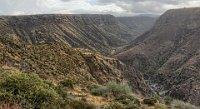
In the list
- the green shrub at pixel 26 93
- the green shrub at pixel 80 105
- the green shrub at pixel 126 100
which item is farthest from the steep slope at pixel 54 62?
the green shrub at pixel 26 93

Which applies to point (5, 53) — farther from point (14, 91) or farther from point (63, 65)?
point (14, 91)

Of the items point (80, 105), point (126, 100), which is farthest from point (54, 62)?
point (80, 105)

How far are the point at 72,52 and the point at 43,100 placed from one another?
88890 mm

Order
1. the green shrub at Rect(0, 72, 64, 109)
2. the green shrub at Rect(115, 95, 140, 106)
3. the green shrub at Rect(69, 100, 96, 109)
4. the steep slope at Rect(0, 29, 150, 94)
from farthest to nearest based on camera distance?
the steep slope at Rect(0, 29, 150, 94)
the green shrub at Rect(115, 95, 140, 106)
the green shrub at Rect(69, 100, 96, 109)
the green shrub at Rect(0, 72, 64, 109)

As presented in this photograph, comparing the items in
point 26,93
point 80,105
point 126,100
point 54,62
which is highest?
point 26,93

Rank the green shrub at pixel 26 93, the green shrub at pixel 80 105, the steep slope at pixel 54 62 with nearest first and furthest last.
Result: the green shrub at pixel 26 93
the green shrub at pixel 80 105
the steep slope at pixel 54 62

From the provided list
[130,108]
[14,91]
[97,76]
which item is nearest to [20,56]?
Answer: [97,76]

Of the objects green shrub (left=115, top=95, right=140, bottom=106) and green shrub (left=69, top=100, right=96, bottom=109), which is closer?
green shrub (left=69, top=100, right=96, bottom=109)

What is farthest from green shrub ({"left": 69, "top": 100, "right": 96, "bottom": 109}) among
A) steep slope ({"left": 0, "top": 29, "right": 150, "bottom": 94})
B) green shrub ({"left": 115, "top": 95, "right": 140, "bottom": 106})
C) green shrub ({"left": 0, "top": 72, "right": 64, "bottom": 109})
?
steep slope ({"left": 0, "top": 29, "right": 150, "bottom": 94})

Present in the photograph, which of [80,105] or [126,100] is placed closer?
[80,105]

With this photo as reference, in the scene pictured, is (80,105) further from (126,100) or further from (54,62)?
(54,62)

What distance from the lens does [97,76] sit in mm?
108062

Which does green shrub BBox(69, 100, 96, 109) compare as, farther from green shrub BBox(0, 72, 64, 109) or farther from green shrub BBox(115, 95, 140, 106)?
green shrub BBox(115, 95, 140, 106)

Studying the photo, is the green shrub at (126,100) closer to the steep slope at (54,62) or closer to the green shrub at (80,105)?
the green shrub at (80,105)
